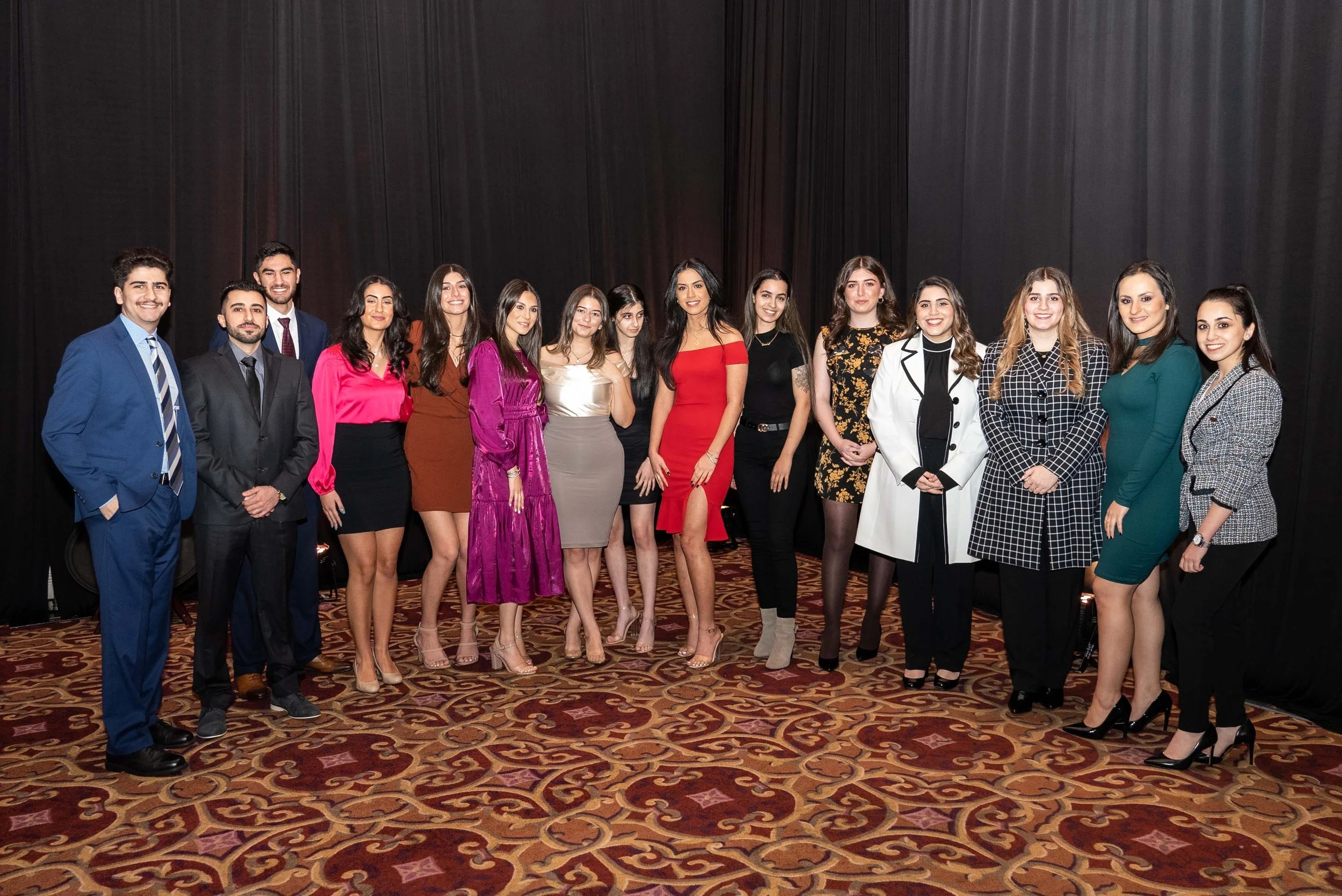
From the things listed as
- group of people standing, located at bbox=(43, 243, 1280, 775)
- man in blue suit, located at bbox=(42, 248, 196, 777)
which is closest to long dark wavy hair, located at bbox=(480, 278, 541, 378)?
group of people standing, located at bbox=(43, 243, 1280, 775)

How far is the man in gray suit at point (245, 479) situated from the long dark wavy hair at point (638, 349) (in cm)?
143

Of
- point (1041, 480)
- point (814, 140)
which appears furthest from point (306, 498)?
point (814, 140)

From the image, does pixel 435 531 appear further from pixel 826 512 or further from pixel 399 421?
pixel 826 512

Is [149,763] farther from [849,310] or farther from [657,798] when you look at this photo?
[849,310]

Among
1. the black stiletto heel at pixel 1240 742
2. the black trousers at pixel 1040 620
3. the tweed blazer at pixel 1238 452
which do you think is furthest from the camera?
the black trousers at pixel 1040 620

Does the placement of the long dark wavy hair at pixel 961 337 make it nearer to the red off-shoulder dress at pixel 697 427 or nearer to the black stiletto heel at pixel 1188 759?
the red off-shoulder dress at pixel 697 427

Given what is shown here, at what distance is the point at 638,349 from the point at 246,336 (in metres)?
1.72

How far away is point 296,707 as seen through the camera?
3.96 meters

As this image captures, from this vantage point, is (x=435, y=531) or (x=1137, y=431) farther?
(x=435, y=531)

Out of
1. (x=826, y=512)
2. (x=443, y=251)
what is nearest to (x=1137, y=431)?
(x=826, y=512)

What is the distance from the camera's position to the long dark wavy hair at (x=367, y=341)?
13.2 ft

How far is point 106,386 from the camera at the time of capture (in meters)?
3.30

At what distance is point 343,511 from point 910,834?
2.49m

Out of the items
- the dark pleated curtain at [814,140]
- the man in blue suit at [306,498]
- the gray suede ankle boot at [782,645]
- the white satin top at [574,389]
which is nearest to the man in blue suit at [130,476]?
the man in blue suit at [306,498]
